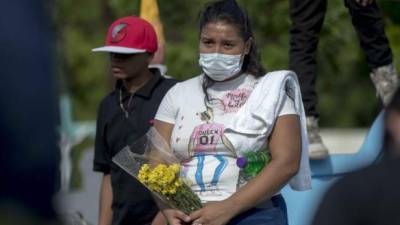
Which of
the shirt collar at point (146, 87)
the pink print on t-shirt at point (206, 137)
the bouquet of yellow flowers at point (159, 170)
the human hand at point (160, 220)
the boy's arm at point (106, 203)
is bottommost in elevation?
the boy's arm at point (106, 203)

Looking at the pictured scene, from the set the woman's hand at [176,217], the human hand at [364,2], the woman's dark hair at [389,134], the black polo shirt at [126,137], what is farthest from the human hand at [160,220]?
the woman's dark hair at [389,134]

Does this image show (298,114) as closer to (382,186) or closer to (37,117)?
(382,186)

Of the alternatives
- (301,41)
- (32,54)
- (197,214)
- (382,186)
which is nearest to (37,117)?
(32,54)

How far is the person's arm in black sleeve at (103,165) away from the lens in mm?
6305

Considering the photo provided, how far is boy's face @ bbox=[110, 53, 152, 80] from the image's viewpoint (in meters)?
6.30

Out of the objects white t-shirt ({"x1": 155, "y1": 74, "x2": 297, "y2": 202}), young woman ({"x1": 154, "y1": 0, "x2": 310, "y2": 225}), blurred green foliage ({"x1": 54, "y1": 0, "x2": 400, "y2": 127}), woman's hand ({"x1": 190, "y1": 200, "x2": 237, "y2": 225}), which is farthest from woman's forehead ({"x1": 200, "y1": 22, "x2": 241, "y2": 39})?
woman's hand ({"x1": 190, "y1": 200, "x2": 237, "y2": 225})

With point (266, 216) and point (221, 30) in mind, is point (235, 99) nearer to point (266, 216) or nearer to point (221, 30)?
point (221, 30)

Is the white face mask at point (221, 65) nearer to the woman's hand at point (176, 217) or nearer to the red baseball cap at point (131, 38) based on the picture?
the woman's hand at point (176, 217)

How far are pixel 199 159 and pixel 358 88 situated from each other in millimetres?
22220

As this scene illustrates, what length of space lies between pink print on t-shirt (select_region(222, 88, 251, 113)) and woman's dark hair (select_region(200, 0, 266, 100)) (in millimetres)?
127

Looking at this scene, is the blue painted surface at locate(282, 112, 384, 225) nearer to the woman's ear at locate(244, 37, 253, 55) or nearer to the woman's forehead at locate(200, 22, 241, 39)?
the woman's ear at locate(244, 37, 253, 55)

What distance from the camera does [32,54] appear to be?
2859 millimetres

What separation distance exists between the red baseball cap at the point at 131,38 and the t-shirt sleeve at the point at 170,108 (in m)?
0.79

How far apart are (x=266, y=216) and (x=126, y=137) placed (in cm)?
118
